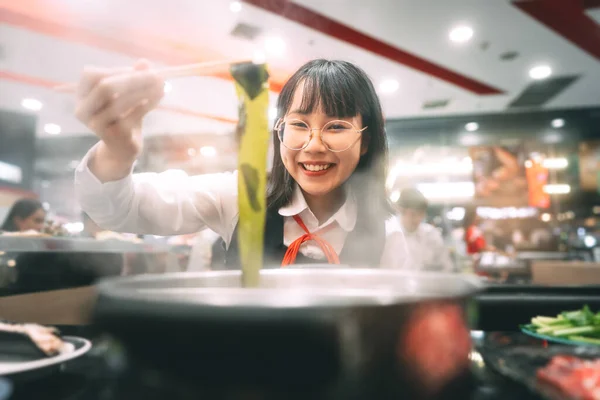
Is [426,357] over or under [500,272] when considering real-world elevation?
over

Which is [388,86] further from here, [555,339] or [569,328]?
[555,339]

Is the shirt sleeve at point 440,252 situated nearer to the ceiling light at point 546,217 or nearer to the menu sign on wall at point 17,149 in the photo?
the ceiling light at point 546,217

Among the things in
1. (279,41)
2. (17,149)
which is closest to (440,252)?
(279,41)

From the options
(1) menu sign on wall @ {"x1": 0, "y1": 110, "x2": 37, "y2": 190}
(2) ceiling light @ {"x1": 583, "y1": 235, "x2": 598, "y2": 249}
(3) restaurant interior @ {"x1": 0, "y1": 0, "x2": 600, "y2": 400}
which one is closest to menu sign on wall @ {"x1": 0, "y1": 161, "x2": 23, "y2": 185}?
(1) menu sign on wall @ {"x1": 0, "y1": 110, "x2": 37, "y2": 190}

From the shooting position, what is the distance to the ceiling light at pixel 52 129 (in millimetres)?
5677

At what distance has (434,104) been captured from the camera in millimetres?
6832

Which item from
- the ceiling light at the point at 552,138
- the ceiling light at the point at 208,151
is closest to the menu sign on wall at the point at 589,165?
the ceiling light at the point at 552,138

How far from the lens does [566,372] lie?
511 millimetres

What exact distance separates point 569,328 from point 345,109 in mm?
771

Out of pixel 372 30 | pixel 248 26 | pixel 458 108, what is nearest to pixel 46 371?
pixel 248 26

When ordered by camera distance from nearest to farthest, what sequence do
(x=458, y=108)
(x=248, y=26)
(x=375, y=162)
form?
(x=375, y=162), (x=248, y=26), (x=458, y=108)

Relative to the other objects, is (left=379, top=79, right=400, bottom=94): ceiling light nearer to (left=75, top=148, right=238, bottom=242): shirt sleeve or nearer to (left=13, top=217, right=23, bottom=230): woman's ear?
(left=13, top=217, right=23, bottom=230): woman's ear

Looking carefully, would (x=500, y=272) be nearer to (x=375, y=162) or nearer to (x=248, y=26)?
(x=248, y=26)

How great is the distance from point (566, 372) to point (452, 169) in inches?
298
